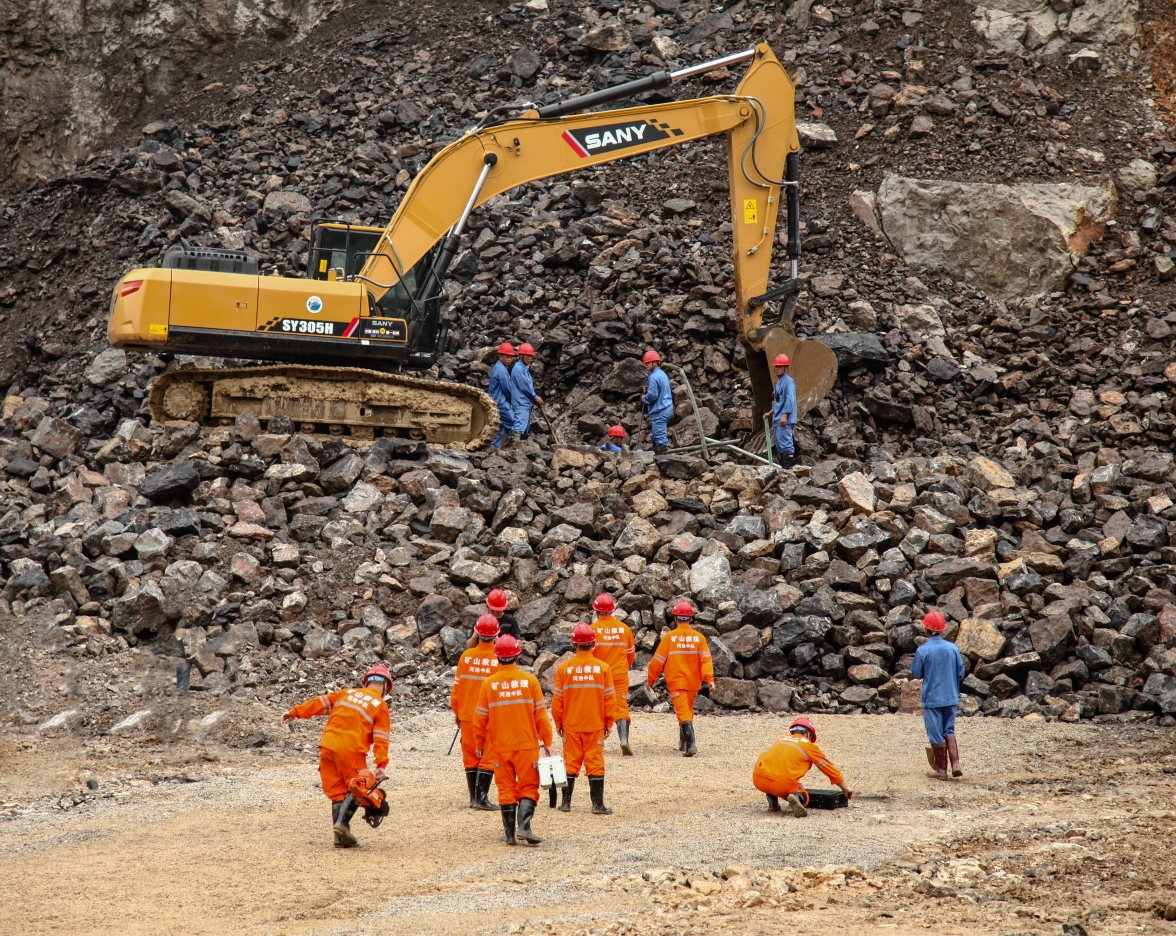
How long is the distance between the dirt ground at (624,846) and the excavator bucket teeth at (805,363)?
6.28m

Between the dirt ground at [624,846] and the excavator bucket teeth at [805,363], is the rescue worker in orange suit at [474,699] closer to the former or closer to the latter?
the dirt ground at [624,846]

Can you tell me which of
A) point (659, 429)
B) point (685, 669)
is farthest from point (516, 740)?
point (659, 429)

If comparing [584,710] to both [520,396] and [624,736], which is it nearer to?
[624,736]

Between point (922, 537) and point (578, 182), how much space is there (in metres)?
11.5

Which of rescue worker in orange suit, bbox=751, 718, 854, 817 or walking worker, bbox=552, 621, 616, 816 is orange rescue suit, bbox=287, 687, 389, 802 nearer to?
walking worker, bbox=552, 621, 616, 816

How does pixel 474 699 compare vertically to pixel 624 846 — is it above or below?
above

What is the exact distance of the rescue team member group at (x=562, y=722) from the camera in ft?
23.8

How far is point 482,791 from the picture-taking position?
8195 mm

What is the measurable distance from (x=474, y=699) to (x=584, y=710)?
0.81 meters

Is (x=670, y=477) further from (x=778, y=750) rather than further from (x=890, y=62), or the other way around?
(x=890, y=62)

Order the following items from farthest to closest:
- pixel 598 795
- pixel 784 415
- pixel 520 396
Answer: pixel 520 396 → pixel 784 415 → pixel 598 795

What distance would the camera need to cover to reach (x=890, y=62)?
2255 centimetres

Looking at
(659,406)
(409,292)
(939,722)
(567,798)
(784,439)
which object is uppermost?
(409,292)

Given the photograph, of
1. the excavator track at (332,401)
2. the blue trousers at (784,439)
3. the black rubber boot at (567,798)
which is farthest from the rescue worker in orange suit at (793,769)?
the excavator track at (332,401)
